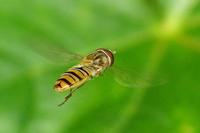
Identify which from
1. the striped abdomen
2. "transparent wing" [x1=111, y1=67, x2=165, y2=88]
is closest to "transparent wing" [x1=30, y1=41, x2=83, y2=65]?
the striped abdomen

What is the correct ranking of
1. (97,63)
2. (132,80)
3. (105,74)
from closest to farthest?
(132,80) → (97,63) → (105,74)

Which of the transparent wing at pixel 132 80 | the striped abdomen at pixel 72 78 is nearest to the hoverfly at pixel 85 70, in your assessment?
the striped abdomen at pixel 72 78

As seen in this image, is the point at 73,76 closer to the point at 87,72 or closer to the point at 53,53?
the point at 87,72

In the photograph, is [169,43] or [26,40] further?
[169,43]

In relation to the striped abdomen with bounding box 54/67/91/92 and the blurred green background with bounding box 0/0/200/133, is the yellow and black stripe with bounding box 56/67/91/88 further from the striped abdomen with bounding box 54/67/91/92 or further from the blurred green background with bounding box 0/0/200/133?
the blurred green background with bounding box 0/0/200/133

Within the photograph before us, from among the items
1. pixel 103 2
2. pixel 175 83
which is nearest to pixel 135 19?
A: pixel 103 2

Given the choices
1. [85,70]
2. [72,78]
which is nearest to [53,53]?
[85,70]

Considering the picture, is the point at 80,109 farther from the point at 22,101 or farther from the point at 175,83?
the point at 175,83

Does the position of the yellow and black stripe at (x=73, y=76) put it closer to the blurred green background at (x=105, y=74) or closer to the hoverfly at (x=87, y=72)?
the hoverfly at (x=87, y=72)
